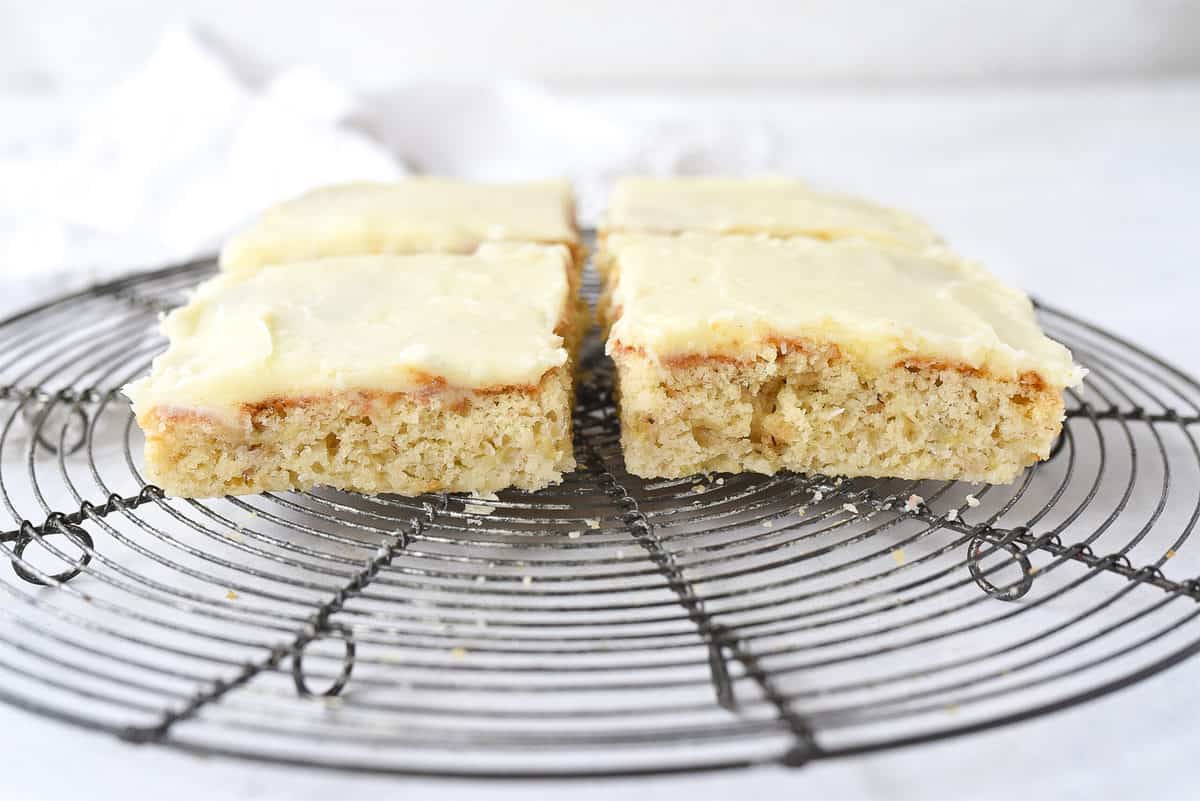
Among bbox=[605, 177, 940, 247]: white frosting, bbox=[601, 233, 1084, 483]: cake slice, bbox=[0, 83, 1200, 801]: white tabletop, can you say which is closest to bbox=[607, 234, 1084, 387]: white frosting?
bbox=[601, 233, 1084, 483]: cake slice

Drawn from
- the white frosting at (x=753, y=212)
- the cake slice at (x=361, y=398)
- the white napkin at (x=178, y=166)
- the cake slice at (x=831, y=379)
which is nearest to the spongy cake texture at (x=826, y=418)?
the cake slice at (x=831, y=379)

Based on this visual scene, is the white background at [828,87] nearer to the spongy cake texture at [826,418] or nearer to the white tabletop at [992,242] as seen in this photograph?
the white tabletop at [992,242]

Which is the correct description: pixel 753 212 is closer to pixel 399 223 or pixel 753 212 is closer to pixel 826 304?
pixel 826 304

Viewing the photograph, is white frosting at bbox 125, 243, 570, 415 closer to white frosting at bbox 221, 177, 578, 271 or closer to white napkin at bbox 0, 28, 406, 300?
white frosting at bbox 221, 177, 578, 271

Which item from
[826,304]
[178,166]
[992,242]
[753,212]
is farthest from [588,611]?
[178,166]

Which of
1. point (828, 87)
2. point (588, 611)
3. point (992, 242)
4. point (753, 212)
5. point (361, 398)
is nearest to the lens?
point (588, 611)
